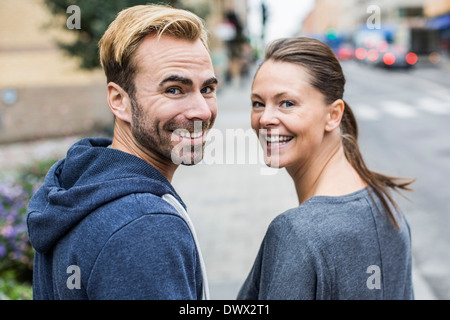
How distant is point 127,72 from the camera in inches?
59.3

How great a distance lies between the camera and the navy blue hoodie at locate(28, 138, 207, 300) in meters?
1.24

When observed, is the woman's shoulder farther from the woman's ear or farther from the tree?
the tree

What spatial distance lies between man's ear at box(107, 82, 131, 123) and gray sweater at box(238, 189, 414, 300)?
2.18ft

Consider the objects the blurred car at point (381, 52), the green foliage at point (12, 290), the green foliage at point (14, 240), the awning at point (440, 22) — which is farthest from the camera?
the awning at point (440, 22)

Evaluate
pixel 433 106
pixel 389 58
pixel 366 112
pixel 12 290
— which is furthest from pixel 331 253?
pixel 389 58

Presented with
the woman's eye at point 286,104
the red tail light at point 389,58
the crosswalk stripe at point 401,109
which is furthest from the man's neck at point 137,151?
the red tail light at point 389,58

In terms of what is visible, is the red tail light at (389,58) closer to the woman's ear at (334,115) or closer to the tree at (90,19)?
the tree at (90,19)

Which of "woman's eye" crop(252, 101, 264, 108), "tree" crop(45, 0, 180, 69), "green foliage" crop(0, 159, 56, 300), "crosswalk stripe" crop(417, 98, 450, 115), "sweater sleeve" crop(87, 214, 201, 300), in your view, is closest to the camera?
"sweater sleeve" crop(87, 214, 201, 300)

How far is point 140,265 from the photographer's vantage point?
1.23 metres

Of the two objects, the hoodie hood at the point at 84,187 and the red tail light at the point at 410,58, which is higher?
the hoodie hood at the point at 84,187

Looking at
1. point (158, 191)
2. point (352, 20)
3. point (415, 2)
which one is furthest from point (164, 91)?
point (352, 20)

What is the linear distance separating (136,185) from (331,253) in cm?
74

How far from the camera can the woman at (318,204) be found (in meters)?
1.62

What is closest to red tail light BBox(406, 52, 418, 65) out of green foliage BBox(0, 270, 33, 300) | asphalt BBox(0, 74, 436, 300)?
asphalt BBox(0, 74, 436, 300)
